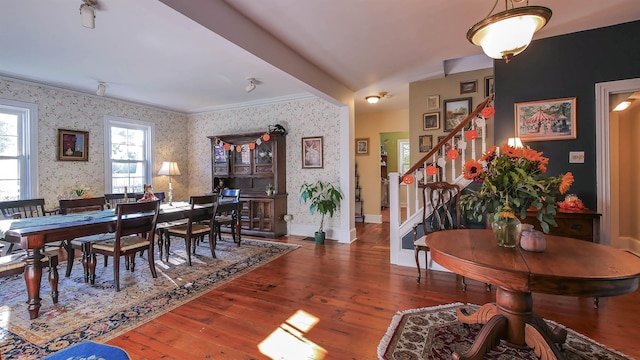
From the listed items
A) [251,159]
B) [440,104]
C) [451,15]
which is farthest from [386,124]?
[451,15]

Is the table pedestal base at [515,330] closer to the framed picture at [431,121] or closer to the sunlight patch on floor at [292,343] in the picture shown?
the sunlight patch on floor at [292,343]

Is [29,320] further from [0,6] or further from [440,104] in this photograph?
[440,104]

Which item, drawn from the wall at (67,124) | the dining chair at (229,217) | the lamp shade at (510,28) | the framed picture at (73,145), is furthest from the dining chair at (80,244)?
the lamp shade at (510,28)

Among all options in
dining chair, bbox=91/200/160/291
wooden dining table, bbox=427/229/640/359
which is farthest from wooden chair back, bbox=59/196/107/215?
wooden dining table, bbox=427/229/640/359

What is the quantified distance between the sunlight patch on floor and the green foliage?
2.53m

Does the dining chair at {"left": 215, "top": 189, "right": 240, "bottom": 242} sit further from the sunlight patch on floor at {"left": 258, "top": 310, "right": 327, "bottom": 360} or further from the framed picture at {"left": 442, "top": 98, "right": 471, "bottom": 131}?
the framed picture at {"left": 442, "top": 98, "right": 471, "bottom": 131}

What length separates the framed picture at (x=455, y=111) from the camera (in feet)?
14.8

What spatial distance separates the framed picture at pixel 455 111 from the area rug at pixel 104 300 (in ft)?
11.2

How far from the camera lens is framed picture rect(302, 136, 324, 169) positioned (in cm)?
512

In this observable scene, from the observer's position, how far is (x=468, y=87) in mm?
4508

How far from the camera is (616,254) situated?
148 cm

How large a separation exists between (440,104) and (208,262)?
425cm

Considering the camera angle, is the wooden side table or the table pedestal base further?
the wooden side table

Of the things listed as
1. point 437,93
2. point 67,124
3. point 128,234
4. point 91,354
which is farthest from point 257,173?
point 91,354
